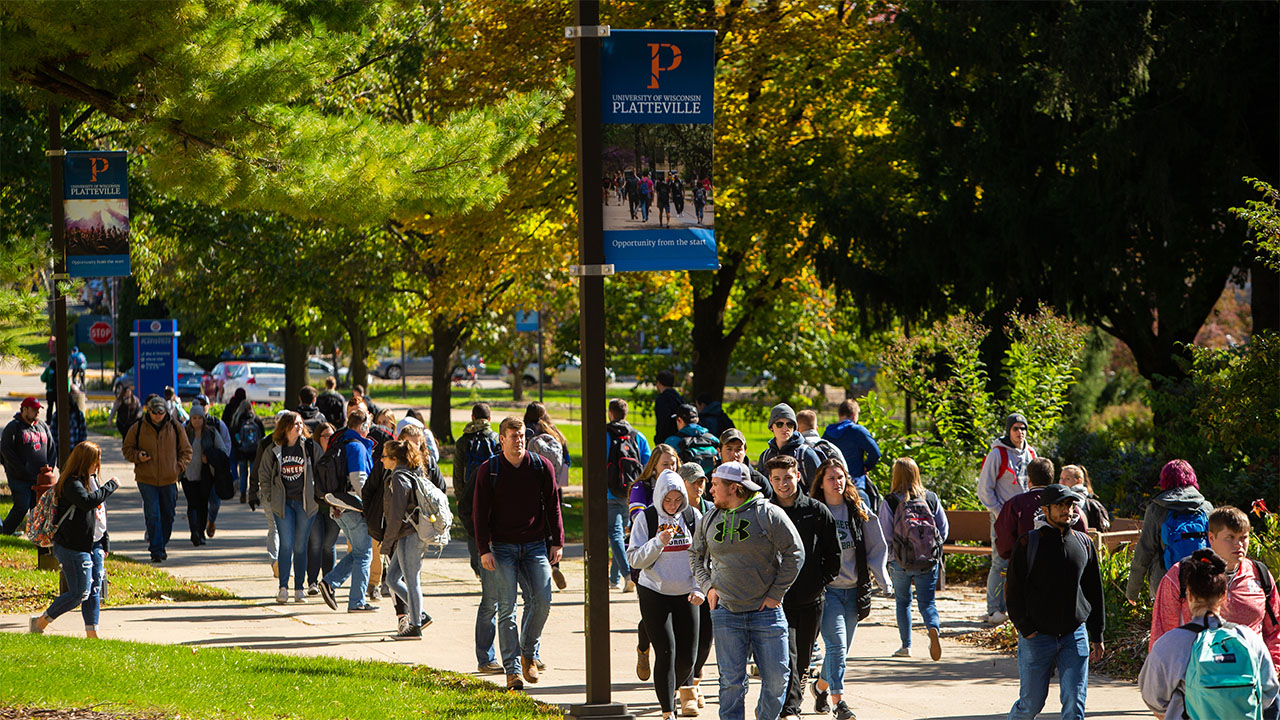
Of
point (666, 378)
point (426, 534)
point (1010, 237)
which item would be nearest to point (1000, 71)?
point (1010, 237)

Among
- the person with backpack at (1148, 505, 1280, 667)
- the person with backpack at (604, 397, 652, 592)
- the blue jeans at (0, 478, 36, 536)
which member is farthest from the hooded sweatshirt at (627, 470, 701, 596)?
the blue jeans at (0, 478, 36, 536)

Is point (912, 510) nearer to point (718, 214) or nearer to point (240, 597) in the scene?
point (240, 597)

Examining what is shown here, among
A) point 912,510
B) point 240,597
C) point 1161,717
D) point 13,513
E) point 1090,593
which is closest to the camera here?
point 1161,717

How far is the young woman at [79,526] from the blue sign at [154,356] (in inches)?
696

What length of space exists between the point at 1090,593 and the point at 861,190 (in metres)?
13.2

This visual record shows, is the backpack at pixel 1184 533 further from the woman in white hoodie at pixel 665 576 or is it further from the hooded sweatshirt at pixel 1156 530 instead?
the woman in white hoodie at pixel 665 576

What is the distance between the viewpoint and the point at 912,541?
1038cm

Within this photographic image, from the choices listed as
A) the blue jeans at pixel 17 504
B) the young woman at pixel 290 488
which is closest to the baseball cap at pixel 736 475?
the young woman at pixel 290 488

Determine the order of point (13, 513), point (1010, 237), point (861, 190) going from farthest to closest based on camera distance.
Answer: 1. point (861, 190)
2. point (1010, 237)
3. point (13, 513)

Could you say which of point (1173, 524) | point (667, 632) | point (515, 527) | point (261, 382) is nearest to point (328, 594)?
point (515, 527)

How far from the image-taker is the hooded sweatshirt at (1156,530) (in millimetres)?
8258

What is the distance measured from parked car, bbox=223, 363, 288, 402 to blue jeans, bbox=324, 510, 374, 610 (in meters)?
41.1

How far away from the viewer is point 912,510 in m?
10.4

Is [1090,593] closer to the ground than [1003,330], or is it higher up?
closer to the ground
